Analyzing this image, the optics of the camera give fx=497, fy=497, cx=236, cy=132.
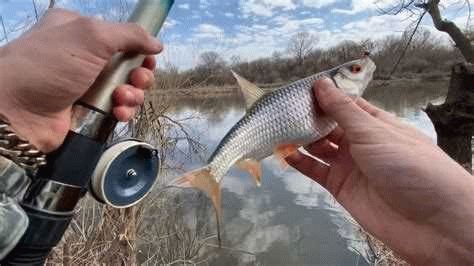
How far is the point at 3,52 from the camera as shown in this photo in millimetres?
1726

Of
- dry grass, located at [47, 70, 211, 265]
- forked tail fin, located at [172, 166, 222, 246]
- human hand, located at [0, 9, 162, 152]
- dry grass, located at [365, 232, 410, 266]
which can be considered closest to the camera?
human hand, located at [0, 9, 162, 152]

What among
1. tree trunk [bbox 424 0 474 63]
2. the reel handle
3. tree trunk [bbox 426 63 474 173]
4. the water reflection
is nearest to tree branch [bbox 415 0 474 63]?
tree trunk [bbox 424 0 474 63]

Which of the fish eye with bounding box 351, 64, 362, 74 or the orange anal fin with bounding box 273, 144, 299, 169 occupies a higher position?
the fish eye with bounding box 351, 64, 362, 74

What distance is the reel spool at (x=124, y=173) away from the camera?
1.83m

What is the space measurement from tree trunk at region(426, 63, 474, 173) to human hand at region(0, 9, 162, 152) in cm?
624

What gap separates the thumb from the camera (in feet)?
6.95

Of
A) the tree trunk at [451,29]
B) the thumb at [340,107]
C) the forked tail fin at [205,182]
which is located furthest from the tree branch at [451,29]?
the forked tail fin at [205,182]

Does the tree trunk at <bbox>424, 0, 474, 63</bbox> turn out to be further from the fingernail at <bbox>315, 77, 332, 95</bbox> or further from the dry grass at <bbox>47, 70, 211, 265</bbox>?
the fingernail at <bbox>315, 77, 332, 95</bbox>

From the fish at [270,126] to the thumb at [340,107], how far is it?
43 mm

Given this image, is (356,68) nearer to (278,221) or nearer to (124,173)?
(124,173)

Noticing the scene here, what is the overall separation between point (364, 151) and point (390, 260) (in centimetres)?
461

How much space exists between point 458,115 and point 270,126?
5762mm

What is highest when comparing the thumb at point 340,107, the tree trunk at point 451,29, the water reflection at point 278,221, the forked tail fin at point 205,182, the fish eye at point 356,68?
the fish eye at point 356,68

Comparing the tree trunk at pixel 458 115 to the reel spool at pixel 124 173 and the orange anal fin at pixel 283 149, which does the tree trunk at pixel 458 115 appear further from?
the reel spool at pixel 124 173
